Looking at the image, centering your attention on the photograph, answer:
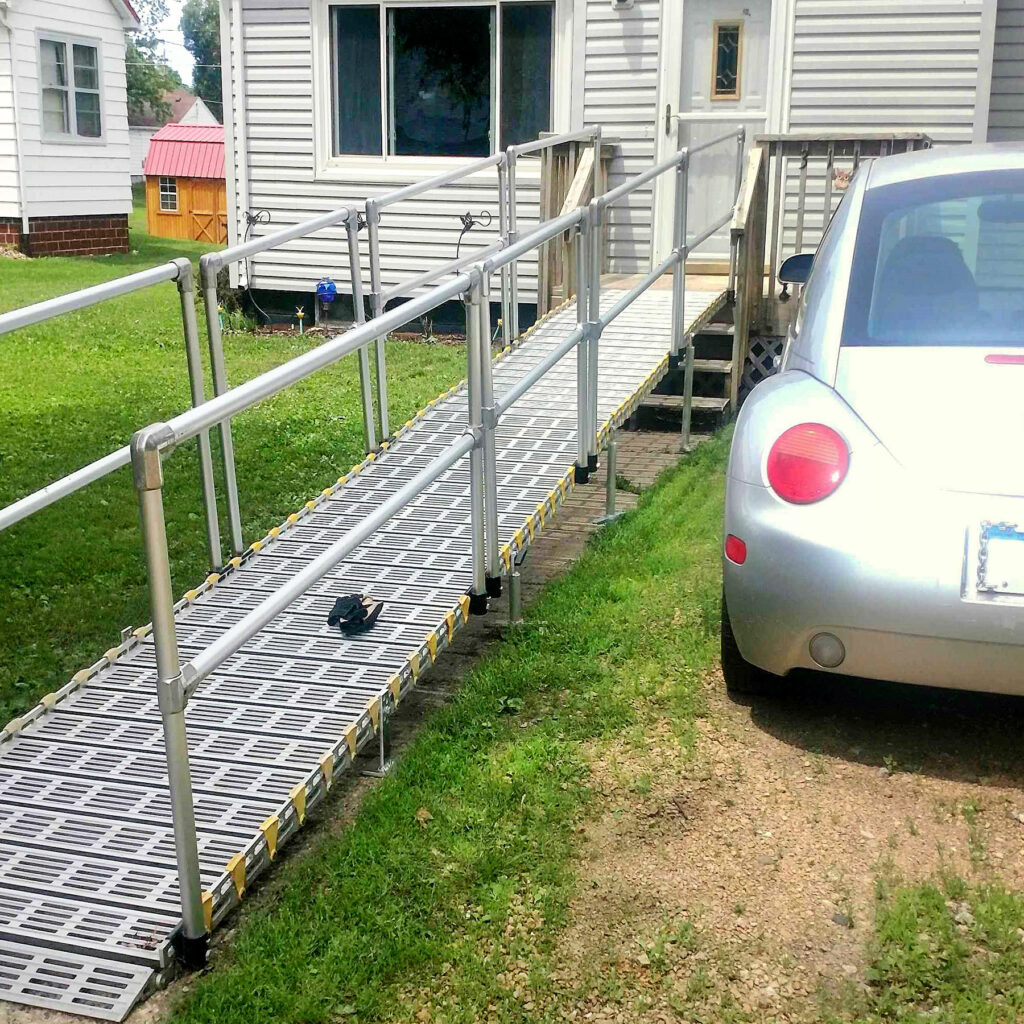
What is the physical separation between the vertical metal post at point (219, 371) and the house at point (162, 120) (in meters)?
43.2

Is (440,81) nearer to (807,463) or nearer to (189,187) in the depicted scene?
(807,463)

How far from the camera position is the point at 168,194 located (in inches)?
1330

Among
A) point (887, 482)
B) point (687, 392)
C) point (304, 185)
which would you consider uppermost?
point (304, 185)

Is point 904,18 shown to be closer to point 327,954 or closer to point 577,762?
A: point 577,762

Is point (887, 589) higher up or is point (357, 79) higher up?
point (357, 79)

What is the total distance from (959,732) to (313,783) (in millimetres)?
1928

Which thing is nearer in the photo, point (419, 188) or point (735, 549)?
point (735, 549)

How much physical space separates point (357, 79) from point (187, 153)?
22223mm

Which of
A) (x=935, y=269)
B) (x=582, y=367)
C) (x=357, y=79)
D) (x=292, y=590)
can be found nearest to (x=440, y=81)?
(x=357, y=79)

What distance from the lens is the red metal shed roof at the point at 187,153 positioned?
3180 centimetres

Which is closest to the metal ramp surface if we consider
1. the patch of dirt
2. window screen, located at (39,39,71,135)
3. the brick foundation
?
the patch of dirt

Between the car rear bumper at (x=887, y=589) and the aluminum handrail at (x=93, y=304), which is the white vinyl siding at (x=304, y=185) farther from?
the car rear bumper at (x=887, y=589)

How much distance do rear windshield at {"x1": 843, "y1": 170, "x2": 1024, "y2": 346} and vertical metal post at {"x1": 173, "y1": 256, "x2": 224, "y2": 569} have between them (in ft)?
7.25

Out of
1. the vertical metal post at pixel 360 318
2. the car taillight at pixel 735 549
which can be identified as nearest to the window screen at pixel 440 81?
the vertical metal post at pixel 360 318
